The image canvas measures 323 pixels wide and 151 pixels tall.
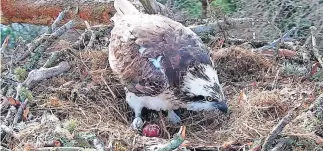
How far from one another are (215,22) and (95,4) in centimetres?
129

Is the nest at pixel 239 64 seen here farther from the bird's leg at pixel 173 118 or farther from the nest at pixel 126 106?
the bird's leg at pixel 173 118

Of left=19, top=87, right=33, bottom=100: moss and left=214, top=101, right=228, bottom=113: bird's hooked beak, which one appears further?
left=19, top=87, right=33, bottom=100: moss

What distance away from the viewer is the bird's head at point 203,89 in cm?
455

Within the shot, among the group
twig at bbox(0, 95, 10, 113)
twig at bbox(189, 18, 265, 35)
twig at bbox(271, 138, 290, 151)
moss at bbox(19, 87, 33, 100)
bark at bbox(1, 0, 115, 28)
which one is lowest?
twig at bbox(271, 138, 290, 151)

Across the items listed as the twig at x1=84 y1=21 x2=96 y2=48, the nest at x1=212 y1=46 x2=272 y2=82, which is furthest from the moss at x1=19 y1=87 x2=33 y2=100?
the nest at x1=212 y1=46 x2=272 y2=82

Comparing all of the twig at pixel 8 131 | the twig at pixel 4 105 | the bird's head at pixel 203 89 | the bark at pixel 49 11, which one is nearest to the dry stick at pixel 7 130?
the twig at pixel 8 131

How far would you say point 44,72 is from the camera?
509cm

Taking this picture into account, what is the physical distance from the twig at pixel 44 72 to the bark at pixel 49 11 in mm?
1003

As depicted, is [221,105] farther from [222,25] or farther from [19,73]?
[19,73]

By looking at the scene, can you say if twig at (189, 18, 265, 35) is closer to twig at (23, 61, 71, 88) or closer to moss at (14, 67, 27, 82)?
twig at (23, 61, 71, 88)

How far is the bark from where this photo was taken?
621 cm

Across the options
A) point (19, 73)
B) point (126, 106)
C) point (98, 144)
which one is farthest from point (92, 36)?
point (98, 144)

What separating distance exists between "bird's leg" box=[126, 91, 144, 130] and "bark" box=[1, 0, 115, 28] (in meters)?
1.52

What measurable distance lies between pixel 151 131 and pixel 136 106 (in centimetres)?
31
